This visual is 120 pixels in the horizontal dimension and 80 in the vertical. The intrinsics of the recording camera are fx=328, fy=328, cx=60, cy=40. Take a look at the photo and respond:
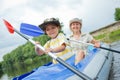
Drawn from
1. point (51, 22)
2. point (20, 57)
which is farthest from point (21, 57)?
point (51, 22)

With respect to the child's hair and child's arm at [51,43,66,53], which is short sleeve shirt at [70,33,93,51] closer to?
child's arm at [51,43,66,53]

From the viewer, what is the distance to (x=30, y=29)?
8.08 metres

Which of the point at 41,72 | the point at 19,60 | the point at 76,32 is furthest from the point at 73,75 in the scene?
the point at 19,60

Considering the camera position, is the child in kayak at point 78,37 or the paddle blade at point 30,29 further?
the child in kayak at point 78,37

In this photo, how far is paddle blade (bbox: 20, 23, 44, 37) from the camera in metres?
8.02

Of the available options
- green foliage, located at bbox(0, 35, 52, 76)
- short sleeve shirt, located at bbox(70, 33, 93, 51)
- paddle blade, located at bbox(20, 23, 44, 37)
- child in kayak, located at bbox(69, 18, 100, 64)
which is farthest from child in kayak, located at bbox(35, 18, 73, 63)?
green foliage, located at bbox(0, 35, 52, 76)

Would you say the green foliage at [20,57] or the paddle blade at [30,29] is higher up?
the paddle blade at [30,29]

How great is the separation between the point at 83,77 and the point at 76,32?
3414mm

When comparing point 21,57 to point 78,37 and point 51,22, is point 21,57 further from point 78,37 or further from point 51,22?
point 51,22

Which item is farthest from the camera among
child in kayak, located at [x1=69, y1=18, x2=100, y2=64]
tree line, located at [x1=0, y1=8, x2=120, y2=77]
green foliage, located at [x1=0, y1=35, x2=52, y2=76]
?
green foliage, located at [x1=0, y1=35, x2=52, y2=76]

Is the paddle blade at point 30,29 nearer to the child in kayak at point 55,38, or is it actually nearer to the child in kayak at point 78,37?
the child in kayak at point 55,38

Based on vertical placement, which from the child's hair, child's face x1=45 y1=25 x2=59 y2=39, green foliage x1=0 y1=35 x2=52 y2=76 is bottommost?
green foliage x1=0 y1=35 x2=52 y2=76

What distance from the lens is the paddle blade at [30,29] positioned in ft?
26.3

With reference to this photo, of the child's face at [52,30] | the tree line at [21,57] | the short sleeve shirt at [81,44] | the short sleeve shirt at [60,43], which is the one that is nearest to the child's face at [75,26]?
the short sleeve shirt at [81,44]
